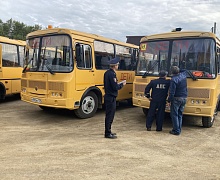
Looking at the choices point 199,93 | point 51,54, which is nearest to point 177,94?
point 199,93

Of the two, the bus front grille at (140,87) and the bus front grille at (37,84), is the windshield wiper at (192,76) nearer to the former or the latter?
the bus front grille at (140,87)

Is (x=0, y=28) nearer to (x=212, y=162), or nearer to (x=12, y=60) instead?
(x=12, y=60)

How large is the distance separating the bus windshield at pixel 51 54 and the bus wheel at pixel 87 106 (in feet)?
4.14

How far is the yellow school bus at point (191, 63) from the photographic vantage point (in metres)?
6.26

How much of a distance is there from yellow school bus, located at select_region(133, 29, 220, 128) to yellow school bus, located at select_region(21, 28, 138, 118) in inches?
62.1

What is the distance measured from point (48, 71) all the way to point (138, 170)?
14.5 feet

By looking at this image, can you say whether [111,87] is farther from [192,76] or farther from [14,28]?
[14,28]

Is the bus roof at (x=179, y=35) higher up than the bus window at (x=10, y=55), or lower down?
higher up

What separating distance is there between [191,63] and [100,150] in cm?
358

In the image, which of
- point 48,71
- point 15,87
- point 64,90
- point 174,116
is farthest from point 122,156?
point 15,87

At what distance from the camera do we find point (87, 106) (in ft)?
25.7

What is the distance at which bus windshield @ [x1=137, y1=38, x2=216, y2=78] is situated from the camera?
6.36 meters

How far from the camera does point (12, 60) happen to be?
10.5 meters

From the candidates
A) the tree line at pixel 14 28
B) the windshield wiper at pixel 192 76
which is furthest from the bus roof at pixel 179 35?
the tree line at pixel 14 28
